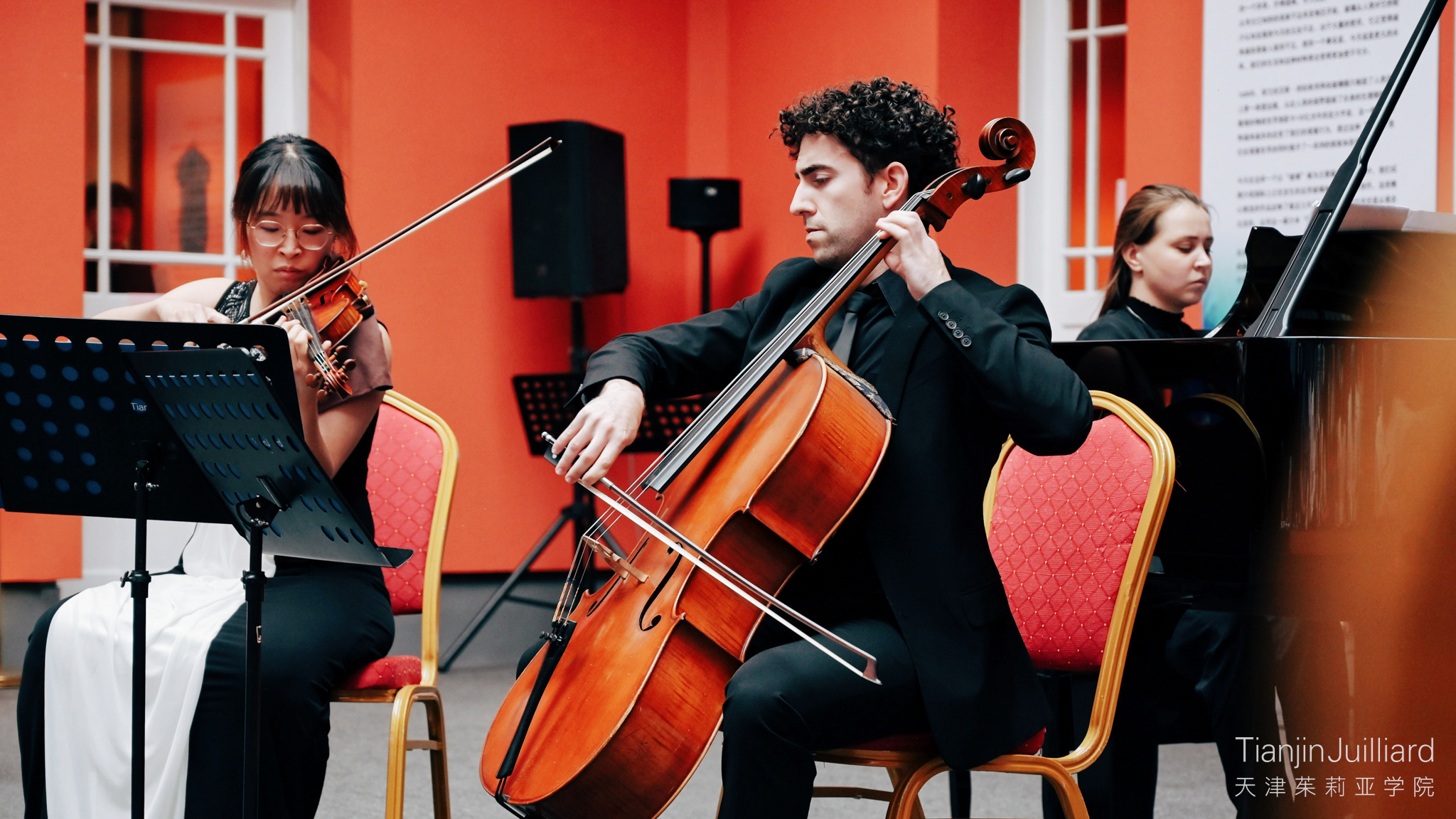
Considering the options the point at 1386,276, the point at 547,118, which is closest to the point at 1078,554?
the point at 1386,276

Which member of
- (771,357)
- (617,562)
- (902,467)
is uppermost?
(771,357)

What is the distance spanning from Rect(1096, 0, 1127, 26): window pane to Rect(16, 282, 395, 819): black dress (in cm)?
321

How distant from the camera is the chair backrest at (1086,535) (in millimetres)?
1650

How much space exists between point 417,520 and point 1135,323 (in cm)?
151

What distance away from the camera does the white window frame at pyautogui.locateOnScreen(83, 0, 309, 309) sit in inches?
171

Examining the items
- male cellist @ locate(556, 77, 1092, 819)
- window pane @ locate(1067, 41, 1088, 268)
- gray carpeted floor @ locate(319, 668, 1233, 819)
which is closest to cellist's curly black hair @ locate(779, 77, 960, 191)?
male cellist @ locate(556, 77, 1092, 819)

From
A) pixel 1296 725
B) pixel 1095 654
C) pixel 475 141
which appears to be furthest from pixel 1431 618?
pixel 475 141

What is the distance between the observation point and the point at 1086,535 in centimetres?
178

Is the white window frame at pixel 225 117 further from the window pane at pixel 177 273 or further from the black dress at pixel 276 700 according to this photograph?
the black dress at pixel 276 700

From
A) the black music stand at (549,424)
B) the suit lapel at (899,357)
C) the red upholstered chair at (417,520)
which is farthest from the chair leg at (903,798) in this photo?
the black music stand at (549,424)

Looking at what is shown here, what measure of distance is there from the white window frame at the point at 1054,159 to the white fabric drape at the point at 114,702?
3185 millimetres

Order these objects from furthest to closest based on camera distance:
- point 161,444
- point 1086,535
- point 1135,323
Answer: point 1135,323, point 1086,535, point 161,444

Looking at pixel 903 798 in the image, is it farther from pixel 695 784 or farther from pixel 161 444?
pixel 695 784

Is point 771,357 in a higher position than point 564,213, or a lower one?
lower
